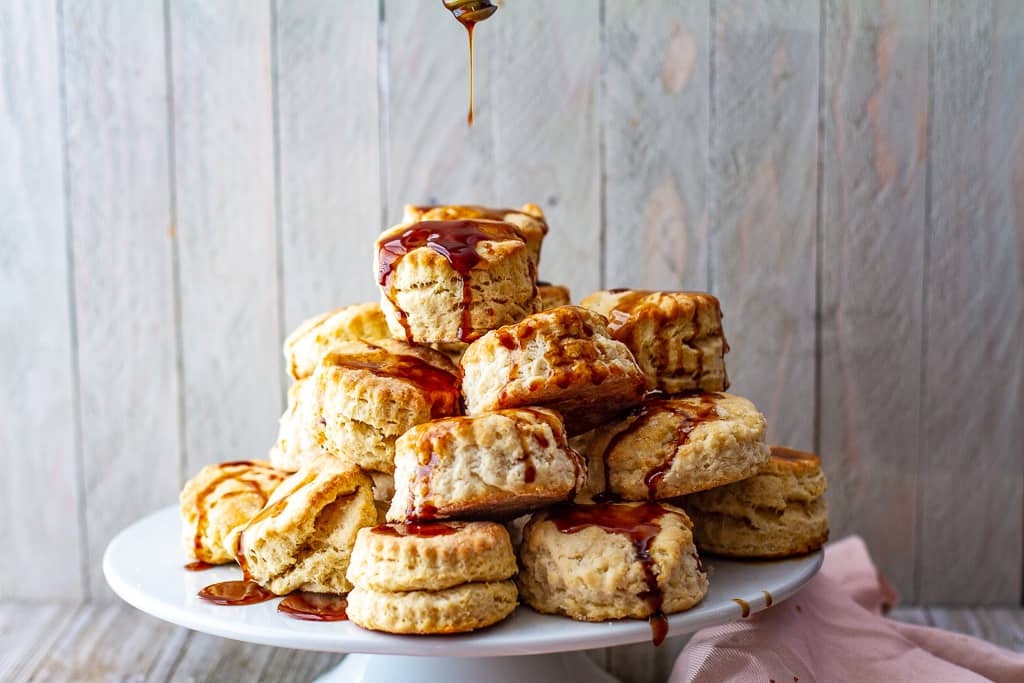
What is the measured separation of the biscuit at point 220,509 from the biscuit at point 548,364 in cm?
58

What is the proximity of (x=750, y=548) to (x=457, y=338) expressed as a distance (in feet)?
2.61

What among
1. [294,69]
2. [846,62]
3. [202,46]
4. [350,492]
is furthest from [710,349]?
[202,46]

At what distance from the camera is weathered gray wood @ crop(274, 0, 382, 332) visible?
3158 millimetres

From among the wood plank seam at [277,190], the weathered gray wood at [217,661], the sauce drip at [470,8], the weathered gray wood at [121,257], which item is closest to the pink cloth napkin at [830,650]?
the weathered gray wood at [217,661]

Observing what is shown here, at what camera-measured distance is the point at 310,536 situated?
6.70 ft

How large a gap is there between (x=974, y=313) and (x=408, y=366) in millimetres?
1956

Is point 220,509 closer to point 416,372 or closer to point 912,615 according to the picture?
point 416,372

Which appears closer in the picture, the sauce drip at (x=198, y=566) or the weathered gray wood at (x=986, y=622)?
the sauce drip at (x=198, y=566)

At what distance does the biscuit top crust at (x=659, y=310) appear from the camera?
225 cm

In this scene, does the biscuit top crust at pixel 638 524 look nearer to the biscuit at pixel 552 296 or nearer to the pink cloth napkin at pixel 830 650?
the pink cloth napkin at pixel 830 650

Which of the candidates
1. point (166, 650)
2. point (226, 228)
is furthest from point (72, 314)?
point (166, 650)

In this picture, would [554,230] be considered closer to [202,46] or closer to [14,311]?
[202,46]

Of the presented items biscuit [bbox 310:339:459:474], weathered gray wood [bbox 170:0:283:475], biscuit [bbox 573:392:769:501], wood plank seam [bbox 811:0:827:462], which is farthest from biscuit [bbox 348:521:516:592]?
wood plank seam [bbox 811:0:827:462]

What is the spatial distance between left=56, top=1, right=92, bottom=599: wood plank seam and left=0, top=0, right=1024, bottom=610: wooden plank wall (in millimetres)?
12
